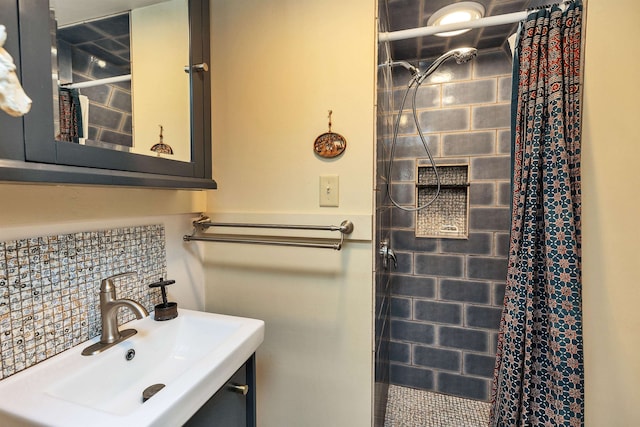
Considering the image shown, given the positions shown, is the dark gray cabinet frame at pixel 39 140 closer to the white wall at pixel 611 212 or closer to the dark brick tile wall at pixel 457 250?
the white wall at pixel 611 212

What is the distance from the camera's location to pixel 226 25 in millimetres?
1258

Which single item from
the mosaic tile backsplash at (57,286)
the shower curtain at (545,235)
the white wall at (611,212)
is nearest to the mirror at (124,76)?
the mosaic tile backsplash at (57,286)

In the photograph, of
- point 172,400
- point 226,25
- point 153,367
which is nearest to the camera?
point 172,400

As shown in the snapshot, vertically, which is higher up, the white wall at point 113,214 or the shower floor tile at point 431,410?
the white wall at point 113,214

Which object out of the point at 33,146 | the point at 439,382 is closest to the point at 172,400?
the point at 33,146

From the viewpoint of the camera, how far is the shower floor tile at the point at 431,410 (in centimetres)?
172

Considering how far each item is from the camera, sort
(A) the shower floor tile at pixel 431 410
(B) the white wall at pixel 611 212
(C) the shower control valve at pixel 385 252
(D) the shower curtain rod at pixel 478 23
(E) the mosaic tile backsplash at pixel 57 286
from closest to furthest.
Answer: (E) the mosaic tile backsplash at pixel 57 286 → (B) the white wall at pixel 611 212 → (D) the shower curtain rod at pixel 478 23 → (C) the shower control valve at pixel 385 252 → (A) the shower floor tile at pixel 431 410

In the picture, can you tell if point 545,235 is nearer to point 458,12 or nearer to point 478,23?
point 478,23

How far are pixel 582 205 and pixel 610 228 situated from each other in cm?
11

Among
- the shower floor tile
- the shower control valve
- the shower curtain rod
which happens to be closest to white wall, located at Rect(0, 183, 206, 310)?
the shower control valve

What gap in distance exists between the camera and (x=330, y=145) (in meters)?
1.14

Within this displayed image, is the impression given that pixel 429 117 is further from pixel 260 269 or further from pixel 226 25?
pixel 260 269

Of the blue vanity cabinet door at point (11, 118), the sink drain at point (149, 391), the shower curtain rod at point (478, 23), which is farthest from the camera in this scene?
the shower curtain rod at point (478, 23)

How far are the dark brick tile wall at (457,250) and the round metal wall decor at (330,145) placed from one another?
35.5 inches
